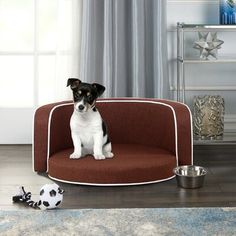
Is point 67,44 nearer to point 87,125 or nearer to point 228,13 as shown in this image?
point 87,125

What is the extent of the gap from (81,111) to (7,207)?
30.9 inches

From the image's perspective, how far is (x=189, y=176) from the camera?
3295 mm

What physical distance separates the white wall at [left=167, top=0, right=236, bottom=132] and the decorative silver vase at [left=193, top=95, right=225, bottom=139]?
292mm

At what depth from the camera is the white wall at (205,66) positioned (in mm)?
4633

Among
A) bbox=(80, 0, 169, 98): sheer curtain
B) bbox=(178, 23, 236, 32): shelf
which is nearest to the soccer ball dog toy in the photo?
bbox=(80, 0, 169, 98): sheer curtain

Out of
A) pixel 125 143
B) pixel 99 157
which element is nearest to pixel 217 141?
pixel 125 143

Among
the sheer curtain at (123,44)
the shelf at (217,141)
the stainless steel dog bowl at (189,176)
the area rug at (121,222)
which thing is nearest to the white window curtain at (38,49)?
the sheer curtain at (123,44)

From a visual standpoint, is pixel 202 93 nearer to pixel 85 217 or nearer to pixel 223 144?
pixel 223 144

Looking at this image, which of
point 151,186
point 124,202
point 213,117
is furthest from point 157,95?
point 124,202

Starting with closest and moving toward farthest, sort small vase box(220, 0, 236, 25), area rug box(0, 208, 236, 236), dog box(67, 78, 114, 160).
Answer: area rug box(0, 208, 236, 236) < dog box(67, 78, 114, 160) < small vase box(220, 0, 236, 25)

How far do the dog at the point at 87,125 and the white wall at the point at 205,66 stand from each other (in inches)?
53.3

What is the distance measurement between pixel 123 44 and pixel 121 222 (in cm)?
207

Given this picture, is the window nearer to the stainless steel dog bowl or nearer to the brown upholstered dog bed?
the brown upholstered dog bed

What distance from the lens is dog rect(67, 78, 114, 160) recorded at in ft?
11.1
